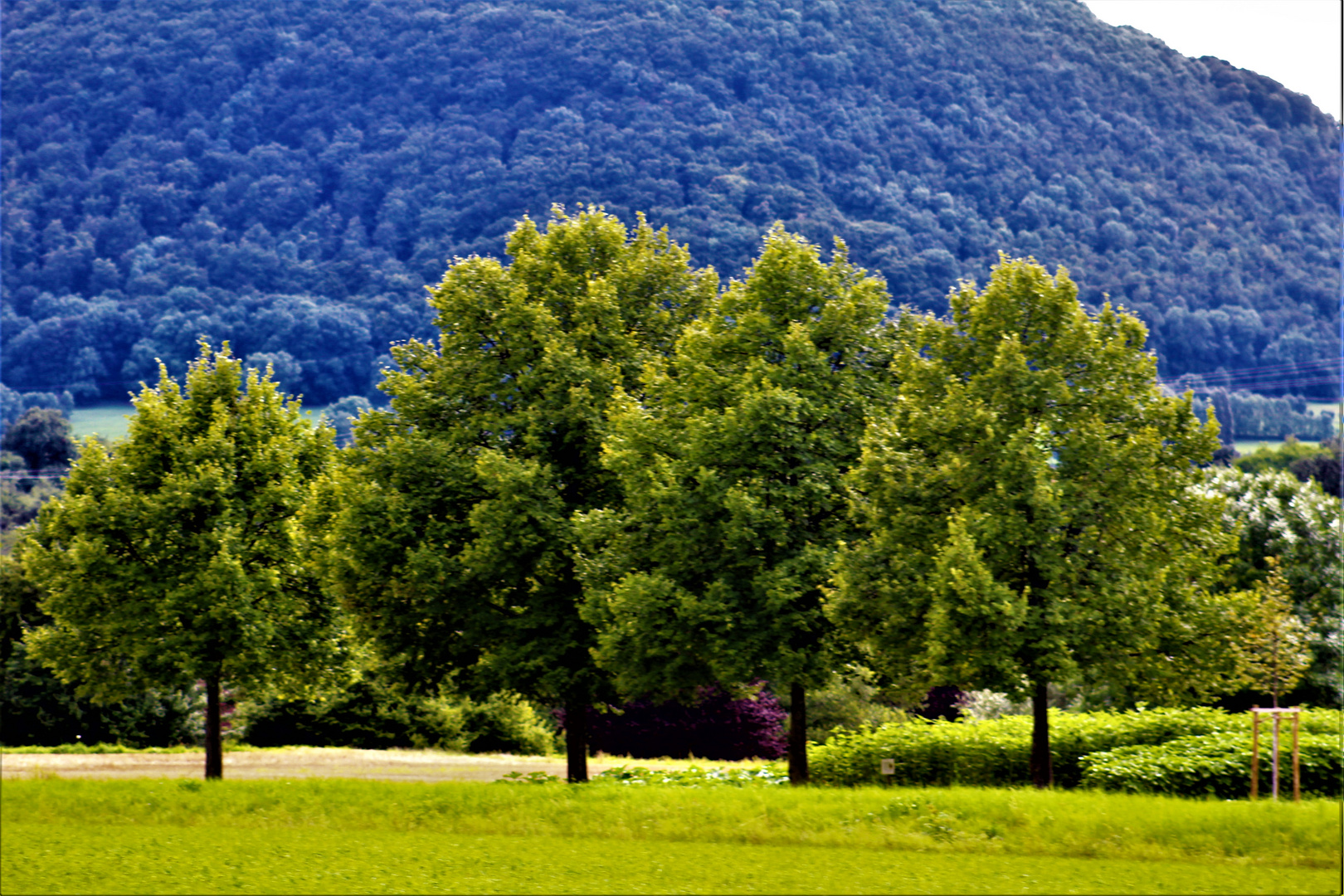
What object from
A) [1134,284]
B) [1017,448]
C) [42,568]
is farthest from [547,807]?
[1134,284]

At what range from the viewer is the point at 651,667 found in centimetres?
2889

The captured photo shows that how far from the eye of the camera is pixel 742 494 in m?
28.2

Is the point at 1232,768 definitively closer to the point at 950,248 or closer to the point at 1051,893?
the point at 1051,893

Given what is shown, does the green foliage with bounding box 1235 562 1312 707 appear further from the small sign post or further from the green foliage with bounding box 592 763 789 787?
the green foliage with bounding box 592 763 789 787

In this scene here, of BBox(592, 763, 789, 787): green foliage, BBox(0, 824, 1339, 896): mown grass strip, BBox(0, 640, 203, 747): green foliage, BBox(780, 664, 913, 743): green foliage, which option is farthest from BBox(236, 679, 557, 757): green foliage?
BBox(0, 824, 1339, 896): mown grass strip

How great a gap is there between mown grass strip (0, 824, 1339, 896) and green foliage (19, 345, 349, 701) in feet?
31.6

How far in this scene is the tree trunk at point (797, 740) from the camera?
29234 mm

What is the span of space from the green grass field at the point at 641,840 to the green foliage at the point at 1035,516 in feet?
11.6

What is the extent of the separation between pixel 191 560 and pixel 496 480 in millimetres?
8675

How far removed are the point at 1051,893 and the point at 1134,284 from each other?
18366cm

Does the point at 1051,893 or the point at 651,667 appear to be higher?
the point at 651,667

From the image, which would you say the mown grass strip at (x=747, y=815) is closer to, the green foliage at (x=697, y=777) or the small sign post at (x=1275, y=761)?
the small sign post at (x=1275, y=761)

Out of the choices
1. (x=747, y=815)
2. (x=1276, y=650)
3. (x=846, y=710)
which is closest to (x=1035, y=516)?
(x=747, y=815)

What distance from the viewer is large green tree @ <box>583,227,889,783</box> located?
28312 millimetres
